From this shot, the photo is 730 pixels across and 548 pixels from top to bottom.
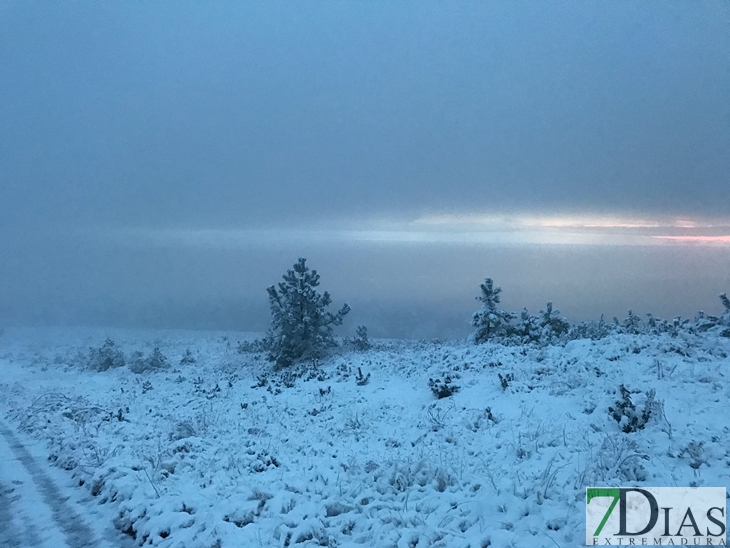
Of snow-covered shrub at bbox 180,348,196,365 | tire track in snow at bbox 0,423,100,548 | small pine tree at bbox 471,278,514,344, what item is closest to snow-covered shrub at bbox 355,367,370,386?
small pine tree at bbox 471,278,514,344

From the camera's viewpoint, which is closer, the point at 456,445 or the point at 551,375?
the point at 456,445

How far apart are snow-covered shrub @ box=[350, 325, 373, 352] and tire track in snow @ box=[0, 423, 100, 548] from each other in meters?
19.8

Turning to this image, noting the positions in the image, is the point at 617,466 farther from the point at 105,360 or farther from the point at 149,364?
the point at 105,360

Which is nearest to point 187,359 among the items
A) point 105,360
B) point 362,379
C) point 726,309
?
point 105,360

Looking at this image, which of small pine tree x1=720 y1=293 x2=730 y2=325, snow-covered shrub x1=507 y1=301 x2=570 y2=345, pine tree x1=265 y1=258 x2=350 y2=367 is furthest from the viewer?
pine tree x1=265 y1=258 x2=350 y2=367

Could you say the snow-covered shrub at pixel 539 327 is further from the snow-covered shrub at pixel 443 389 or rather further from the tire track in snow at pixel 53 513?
the tire track in snow at pixel 53 513

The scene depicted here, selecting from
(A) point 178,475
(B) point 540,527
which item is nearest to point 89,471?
(A) point 178,475

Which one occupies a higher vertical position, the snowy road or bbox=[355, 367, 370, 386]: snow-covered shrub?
the snowy road

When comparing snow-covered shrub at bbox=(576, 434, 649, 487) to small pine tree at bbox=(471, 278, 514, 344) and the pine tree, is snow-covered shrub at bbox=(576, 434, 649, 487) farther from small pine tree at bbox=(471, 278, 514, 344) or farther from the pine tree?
the pine tree

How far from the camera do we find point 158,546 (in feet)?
20.2

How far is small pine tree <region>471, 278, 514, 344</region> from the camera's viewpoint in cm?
2283

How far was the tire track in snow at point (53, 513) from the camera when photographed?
6344 millimetres

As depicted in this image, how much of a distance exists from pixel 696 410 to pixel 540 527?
5.85 meters

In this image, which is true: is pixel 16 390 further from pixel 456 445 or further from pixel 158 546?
pixel 456 445
